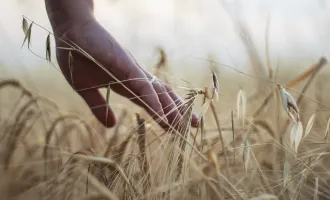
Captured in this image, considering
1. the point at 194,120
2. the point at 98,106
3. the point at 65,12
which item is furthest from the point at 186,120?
the point at 65,12

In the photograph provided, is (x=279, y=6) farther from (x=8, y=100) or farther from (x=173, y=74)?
(x=8, y=100)

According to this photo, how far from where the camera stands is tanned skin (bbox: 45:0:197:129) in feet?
4.30

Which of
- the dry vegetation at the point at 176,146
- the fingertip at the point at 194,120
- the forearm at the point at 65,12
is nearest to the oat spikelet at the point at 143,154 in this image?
the dry vegetation at the point at 176,146

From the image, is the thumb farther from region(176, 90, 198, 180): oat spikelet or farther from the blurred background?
region(176, 90, 198, 180): oat spikelet

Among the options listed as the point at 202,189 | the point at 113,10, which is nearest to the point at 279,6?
the point at 113,10

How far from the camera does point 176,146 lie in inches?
46.3

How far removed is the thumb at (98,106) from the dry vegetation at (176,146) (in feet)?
0.07

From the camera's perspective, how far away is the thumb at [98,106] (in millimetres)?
1334

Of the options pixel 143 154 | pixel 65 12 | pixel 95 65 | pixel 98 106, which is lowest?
pixel 143 154

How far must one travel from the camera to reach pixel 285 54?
1420 millimetres

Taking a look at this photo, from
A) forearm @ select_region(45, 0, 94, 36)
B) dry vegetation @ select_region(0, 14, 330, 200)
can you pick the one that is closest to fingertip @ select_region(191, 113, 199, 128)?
dry vegetation @ select_region(0, 14, 330, 200)

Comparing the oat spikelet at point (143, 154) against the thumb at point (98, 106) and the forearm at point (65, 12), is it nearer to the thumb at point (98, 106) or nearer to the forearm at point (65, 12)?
the thumb at point (98, 106)

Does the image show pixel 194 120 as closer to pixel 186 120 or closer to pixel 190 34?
pixel 186 120

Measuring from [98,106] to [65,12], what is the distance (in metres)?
0.28
